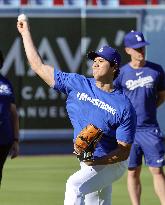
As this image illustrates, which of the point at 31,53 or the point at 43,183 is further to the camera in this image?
the point at 43,183

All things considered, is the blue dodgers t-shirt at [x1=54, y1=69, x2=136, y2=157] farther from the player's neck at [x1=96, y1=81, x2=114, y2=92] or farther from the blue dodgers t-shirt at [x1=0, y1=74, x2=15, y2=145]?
the blue dodgers t-shirt at [x1=0, y1=74, x2=15, y2=145]

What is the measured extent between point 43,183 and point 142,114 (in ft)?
11.0

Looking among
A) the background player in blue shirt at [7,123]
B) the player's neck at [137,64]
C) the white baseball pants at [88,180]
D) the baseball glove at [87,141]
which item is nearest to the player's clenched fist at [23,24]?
the baseball glove at [87,141]

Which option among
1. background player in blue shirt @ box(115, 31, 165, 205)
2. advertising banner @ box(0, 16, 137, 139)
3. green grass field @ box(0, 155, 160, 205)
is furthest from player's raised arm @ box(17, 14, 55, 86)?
advertising banner @ box(0, 16, 137, 139)

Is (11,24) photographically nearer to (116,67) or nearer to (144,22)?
(144,22)

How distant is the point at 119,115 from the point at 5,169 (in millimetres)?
8126

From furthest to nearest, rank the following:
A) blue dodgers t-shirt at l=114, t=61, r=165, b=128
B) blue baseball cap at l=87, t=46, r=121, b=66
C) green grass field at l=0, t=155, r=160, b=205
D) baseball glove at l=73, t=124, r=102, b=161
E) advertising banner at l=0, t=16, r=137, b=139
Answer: advertising banner at l=0, t=16, r=137, b=139
green grass field at l=0, t=155, r=160, b=205
blue dodgers t-shirt at l=114, t=61, r=165, b=128
blue baseball cap at l=87, t=46, r=121, b=66
baseball glove at l=73, t=124, r=102, b=161

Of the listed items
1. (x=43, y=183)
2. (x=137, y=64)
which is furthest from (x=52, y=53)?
(x=137, y=64)

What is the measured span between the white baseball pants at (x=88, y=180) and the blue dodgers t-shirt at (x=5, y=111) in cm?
212

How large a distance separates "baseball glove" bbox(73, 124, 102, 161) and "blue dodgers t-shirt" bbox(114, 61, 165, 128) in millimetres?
3374

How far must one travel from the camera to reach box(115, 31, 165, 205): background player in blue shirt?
12266 millimetres

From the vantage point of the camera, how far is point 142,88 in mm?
12414

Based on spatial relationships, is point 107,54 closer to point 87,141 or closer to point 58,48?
point 87,141

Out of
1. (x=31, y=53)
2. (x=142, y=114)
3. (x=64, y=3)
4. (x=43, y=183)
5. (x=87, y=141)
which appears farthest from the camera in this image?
(x=64, y=3)
